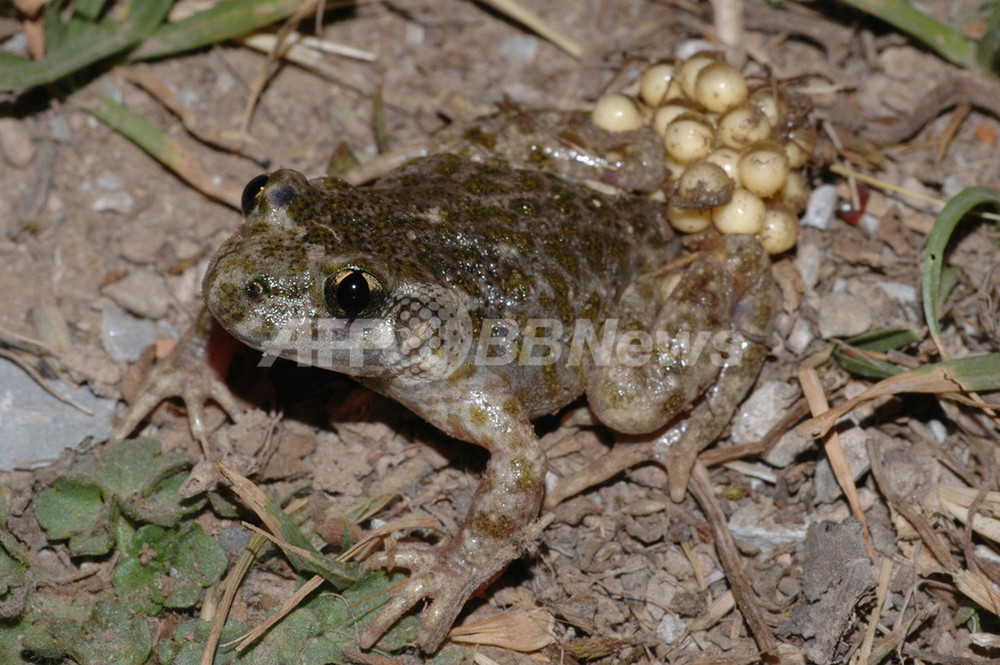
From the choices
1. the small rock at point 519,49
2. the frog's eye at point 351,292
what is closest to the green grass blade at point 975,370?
the frog's eye at point 351,292

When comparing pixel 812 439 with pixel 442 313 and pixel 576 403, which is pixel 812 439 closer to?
pixel 576 403

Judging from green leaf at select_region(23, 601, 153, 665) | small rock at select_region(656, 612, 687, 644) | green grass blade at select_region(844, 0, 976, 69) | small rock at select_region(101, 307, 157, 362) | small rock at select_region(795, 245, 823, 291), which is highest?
green grass blade at select_region(844, 0, 976, 69)

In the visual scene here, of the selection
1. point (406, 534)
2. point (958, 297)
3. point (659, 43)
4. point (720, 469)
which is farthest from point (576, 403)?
point (659, 43)

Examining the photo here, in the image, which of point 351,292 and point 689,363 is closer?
point 351,292

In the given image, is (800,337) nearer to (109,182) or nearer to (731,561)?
(731,561)

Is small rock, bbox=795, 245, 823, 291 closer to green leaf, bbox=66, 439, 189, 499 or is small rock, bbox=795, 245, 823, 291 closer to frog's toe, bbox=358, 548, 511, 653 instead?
frog's toe, bbox=358, 548, 511, 653

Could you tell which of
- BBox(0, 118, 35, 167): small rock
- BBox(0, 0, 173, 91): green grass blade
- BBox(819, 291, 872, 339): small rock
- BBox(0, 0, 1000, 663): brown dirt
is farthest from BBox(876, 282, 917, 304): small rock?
BBox(0, 118, 35, 167): small rock

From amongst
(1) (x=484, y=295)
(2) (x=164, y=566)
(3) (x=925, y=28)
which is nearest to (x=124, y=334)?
(2) (x=164, y=566)
